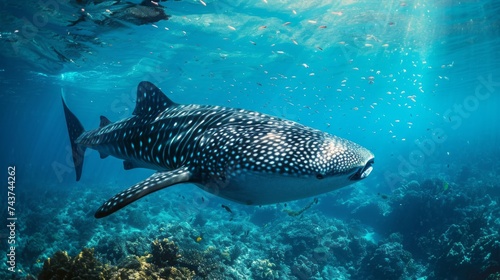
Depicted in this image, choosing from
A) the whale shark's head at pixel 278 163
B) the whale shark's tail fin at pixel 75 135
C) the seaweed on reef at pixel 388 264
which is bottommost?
the seaweed on reef at pixel 388 264

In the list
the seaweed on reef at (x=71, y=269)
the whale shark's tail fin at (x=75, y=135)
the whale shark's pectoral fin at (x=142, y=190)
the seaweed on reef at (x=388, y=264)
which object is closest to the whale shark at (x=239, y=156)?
the whale shark's pectoral fin at (x=142, y=190)

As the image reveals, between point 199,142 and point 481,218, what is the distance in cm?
1409

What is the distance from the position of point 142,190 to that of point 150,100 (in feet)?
9.66

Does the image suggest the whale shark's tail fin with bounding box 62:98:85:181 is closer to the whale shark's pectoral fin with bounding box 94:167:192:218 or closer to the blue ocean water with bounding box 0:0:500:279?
the blue ocean water with bounding box 0:0:500:279

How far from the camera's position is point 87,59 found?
88.0ft

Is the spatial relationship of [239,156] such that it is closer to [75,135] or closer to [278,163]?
[278,163]

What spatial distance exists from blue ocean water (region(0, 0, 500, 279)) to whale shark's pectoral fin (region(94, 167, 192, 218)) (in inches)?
116

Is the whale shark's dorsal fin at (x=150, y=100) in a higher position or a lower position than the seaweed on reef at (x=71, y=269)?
higher

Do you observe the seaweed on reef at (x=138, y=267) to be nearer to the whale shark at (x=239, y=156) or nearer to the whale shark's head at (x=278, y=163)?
the whale shark at (x=239, y=156)

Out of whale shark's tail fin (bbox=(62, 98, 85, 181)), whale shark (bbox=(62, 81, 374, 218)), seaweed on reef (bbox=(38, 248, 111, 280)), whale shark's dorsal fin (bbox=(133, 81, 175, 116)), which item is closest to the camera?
whale shark (bbox=(62, 81, 374, 218))

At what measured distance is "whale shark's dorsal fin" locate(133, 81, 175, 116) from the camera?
558 centimetres

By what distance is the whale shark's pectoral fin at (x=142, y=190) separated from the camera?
301 centimetres

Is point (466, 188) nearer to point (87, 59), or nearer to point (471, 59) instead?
point (471, 59)

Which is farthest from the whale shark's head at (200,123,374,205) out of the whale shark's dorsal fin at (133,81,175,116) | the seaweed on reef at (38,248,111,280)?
the seaweed on reef at (38,248,111,280)
